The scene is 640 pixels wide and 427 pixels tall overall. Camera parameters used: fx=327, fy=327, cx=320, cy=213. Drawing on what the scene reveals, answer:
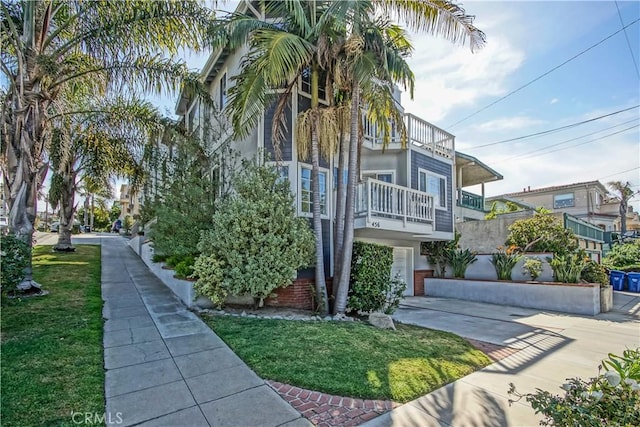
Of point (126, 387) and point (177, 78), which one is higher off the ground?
point (177, 78)

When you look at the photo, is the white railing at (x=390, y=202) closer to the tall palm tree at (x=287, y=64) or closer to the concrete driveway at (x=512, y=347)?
the tall palm tree at (x=287, y=64)

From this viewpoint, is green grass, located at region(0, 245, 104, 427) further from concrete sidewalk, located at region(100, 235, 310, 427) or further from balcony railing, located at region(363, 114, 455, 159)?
balcony railing, located at region(363, 114, 455, 159)

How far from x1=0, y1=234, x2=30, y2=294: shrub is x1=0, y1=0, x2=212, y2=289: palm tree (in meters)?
1.16

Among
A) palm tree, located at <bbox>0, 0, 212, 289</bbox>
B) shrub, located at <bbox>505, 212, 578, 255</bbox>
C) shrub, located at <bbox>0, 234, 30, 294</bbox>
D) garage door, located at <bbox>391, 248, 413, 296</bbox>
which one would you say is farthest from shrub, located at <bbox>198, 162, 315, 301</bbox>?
shrub, located at <bbox>505, 212, 578, 255</bbox>

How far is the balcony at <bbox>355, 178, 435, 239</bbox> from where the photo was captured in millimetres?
10273

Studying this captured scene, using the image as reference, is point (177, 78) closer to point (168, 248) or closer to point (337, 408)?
point (168, 248)

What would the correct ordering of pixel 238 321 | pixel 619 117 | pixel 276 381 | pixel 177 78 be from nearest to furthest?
pixel 276 381, pixel 238 321, pixel 177 78, pixel 619 117

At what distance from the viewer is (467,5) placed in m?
8.17

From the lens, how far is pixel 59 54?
8070 millimetres

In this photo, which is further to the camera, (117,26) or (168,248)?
(168,248)

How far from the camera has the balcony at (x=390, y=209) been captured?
1027cm

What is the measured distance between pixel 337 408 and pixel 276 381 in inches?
40.0

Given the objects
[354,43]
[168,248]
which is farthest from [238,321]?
[354,43]

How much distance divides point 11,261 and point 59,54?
5093mm
